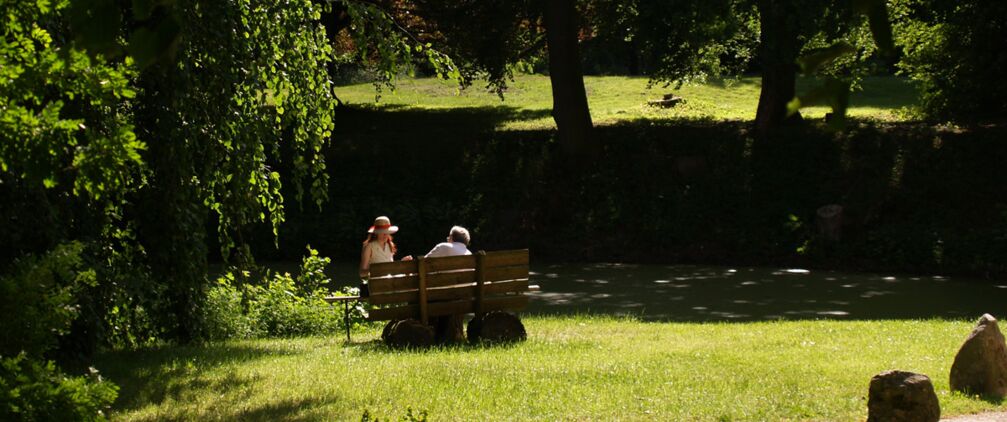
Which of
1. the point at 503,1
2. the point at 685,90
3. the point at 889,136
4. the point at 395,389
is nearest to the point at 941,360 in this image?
the point at 395,389

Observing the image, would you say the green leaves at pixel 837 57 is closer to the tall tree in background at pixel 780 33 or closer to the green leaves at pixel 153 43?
the green leaves at pixel 153 43

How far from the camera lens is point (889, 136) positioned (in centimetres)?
2602

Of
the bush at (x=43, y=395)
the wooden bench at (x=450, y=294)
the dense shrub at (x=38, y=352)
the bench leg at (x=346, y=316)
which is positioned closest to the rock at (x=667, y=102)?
the bench leg at (x=346, y=316)

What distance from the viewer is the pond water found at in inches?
677

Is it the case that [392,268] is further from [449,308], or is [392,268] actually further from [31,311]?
[31,311]

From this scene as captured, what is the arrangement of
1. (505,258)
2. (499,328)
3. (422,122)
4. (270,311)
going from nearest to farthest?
(499,328)
(505,258)
(270,311)
(422,122)

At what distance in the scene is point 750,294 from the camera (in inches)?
767

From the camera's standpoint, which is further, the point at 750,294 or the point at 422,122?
the point at 422,122

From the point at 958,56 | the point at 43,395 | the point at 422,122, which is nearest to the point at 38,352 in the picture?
the point at 43,395

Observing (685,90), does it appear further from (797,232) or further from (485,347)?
(485,347)

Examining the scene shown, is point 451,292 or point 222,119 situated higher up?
point 222,119

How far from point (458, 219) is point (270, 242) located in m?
4.15

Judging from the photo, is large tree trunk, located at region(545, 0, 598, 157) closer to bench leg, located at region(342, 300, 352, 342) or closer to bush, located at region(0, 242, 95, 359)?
bench leg, located at region(342, 300, 352, 342)

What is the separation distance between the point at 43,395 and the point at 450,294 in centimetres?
722
